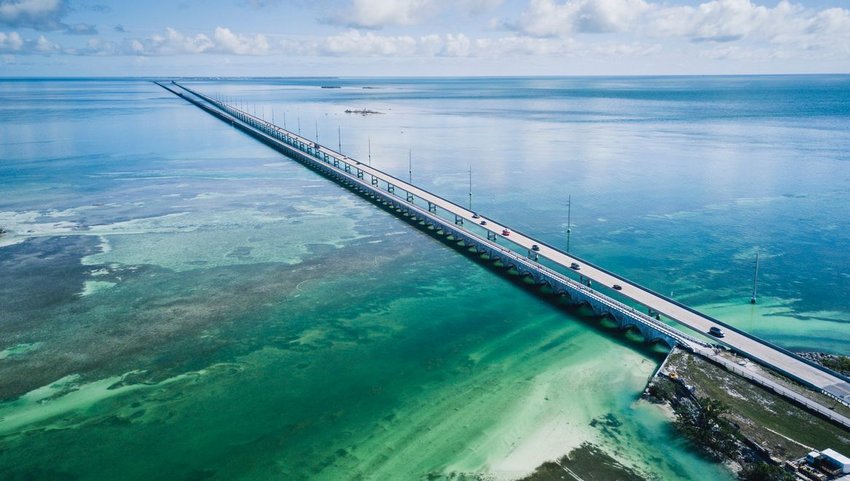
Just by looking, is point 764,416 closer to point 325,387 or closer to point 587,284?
point 587,284

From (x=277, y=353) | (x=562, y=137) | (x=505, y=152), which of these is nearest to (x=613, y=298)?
(x=277, y=353)

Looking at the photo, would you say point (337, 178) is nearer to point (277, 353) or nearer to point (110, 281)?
point (110, 281)

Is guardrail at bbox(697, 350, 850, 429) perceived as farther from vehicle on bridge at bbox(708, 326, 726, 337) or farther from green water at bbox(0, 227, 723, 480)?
green water at bbox(0, 227, 723, 480)

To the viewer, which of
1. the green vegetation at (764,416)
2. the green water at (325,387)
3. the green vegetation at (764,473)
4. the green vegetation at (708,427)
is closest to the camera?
the green vegetation at (764,473)

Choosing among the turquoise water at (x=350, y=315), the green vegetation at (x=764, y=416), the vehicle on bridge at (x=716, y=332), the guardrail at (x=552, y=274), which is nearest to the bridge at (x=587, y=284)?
the guardrail at (x=552, y=274)

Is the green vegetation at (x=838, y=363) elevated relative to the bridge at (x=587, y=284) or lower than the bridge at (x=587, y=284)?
lower

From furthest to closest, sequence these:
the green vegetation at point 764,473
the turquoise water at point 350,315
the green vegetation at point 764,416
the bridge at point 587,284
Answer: the bridge at point 587,284 < the turquoise water at point 350,315 < the green vegetation at point 764,416 < the green vegetation at point 764,473

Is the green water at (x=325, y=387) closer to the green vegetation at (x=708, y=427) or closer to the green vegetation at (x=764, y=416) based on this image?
the green vegetation at (x=708, y=427)

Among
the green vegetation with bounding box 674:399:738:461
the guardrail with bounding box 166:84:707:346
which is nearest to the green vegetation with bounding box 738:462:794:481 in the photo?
the green vegetation with bounding box 674:399:738:461
